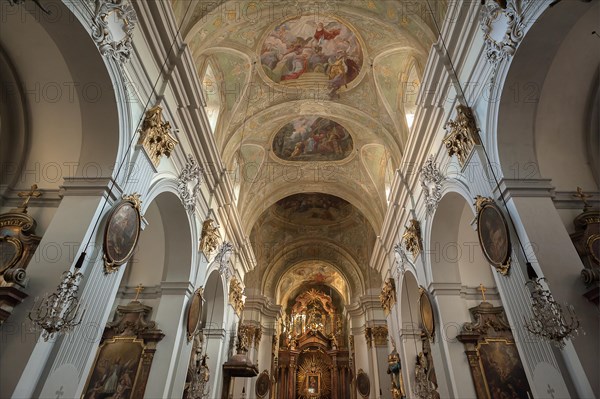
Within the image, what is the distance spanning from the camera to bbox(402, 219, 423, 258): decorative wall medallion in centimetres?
896

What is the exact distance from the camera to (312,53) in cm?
1067

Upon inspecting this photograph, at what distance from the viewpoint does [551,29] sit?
4660 mm

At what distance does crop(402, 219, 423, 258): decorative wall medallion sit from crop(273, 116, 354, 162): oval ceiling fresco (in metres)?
5.34

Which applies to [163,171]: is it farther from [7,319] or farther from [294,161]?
[294,161]

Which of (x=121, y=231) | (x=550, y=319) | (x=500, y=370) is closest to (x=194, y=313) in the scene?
(x=121, y=231)

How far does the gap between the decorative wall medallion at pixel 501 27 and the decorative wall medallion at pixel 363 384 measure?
14.3m

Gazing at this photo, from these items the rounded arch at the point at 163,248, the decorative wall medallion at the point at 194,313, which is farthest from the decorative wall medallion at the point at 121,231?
the decorative wall medallion at the point at 194,313

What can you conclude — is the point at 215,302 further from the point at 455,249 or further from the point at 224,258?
the point at 455,249

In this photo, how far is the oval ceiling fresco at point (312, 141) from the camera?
→ 44.3 feet

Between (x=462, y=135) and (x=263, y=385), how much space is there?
14.6 m

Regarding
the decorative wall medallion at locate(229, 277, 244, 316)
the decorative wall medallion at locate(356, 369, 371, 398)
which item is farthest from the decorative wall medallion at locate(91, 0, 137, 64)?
the decorative wall medallion at locate(356, 369, 371, 398)

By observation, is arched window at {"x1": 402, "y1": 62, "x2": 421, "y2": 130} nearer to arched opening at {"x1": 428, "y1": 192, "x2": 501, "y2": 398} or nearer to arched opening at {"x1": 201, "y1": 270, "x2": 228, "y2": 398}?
arched opening at {"x1": 428, "y1": 192, "x2": 501, "y2": 398}

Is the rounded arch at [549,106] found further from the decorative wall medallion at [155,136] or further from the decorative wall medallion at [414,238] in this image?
the decorative wall medallion at [155,136]

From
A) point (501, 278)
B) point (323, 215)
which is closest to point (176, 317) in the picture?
point (501, 278)
